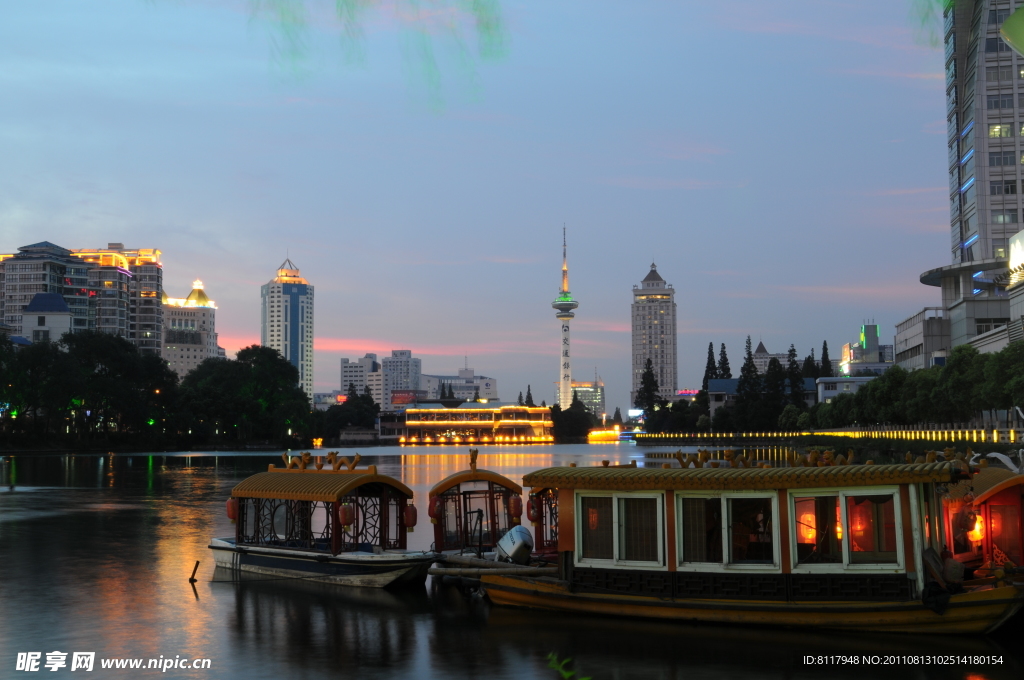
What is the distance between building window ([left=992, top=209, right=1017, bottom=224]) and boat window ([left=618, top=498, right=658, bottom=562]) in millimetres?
110854

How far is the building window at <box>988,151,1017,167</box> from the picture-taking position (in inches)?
4449

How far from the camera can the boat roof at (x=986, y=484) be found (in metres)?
19.7

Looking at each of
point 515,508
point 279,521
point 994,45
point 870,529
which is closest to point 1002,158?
point 994,45

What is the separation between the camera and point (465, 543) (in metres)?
25.4

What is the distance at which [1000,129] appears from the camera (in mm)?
113500

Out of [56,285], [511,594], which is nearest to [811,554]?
[511,594]

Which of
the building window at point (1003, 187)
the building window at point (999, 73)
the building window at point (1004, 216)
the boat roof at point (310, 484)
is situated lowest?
the boat roof at point (310, 484)

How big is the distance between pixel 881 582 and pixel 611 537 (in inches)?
207

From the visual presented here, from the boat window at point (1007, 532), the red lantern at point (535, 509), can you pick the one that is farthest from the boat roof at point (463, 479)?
the boat window at point (1007, 532)

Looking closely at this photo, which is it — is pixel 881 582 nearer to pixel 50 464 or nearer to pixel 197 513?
pixel 197 513

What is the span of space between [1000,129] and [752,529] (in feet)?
373

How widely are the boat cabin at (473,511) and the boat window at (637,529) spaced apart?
6.19 metres

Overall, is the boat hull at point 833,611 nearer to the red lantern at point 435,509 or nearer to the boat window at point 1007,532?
the boat window at point 1007,532

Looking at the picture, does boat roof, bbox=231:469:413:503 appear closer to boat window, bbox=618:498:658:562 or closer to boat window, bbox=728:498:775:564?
boat window, bbox=618:498:658:562
